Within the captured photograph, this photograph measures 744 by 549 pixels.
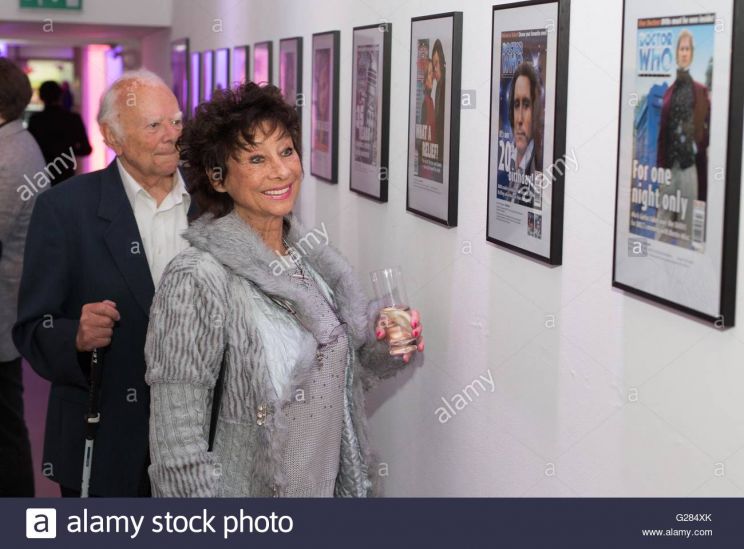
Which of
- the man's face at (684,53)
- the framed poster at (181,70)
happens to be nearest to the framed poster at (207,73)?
the framed poster at (181,70)

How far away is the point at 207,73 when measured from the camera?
9305 millimetres

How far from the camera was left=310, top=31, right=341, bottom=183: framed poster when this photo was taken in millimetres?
5457

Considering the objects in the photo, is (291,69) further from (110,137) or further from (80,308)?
(80,308)

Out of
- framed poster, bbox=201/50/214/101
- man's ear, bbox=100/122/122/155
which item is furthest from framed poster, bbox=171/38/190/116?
man's ear, bbox=100/122/122/155

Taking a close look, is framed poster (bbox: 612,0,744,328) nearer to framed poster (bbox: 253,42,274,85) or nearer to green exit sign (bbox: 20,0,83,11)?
framed poster (bbox: 253,42,274,85)

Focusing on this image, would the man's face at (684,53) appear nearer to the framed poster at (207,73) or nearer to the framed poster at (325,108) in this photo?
the framed poster at (325,108)

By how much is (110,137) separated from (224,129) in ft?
3.25

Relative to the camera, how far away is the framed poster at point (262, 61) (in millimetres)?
A: 7012

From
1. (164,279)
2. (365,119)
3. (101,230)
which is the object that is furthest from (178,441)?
(365,119)

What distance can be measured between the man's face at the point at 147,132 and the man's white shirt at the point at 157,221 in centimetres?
6

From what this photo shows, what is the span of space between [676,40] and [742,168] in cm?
34

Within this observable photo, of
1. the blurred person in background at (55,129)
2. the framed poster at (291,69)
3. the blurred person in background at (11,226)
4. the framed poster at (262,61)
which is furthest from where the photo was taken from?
the blurred person in background at (55,129)

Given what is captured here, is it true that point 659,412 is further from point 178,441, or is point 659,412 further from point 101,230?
point 101,230
